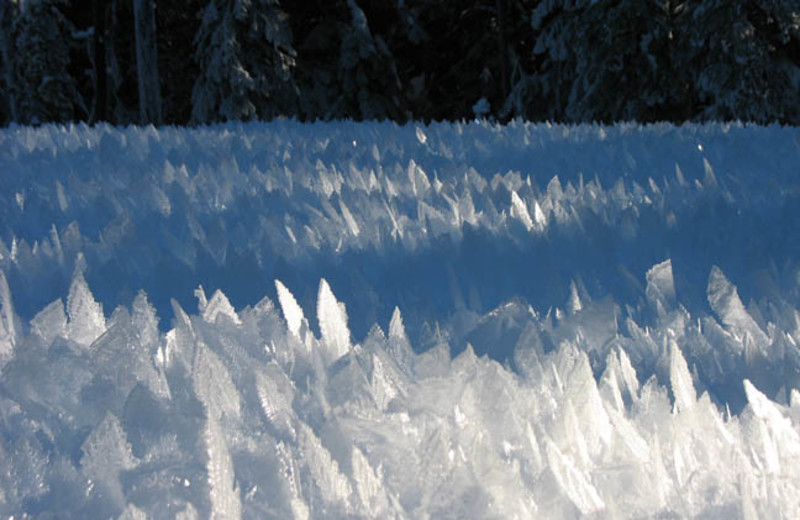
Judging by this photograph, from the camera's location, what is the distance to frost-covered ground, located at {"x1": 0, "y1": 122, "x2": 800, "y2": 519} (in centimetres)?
96

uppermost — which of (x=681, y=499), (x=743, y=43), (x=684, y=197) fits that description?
(x=743, y=43)

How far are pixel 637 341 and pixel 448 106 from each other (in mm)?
31115

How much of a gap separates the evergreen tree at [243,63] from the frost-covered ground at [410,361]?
19258 mm

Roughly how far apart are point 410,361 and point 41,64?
28.3 meters

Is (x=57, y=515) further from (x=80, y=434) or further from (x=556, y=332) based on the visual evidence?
(x=556, y=332)

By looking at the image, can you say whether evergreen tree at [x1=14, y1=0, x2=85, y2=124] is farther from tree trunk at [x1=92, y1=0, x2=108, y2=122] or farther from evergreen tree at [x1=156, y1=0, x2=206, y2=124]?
evergreen tree at [x1=156, y1=0, x2=206, y2=124]

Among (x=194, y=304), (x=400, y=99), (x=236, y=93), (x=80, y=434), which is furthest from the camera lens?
(x=400, y=99)

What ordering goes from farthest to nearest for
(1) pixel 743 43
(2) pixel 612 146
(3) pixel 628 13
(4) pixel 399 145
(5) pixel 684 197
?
(3) pixel 628 13 < (1) pixel 743 43 < (4) pixel 399 145 < (2) pixel 612 146 < (5) pixel 684 197

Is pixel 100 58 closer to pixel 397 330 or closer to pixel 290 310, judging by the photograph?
pixel 290 310

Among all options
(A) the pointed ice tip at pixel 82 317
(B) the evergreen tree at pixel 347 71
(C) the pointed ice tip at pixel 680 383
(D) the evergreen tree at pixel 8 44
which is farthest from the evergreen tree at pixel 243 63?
(C) the pointed ice tip at pixel 680 383

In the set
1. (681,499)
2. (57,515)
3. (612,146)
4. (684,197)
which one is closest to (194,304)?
(57,515)

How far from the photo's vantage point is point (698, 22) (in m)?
16.9

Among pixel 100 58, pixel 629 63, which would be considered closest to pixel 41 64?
pixel 100 58

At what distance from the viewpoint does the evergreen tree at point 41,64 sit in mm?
25812
